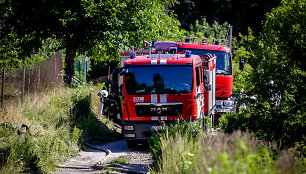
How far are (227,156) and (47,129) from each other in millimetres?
10212

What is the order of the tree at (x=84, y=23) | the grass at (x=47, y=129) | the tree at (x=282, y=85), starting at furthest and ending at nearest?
the tree at (x=84, y=23), the grass at (x=47, y=129), the tree at (x=282, y=85)

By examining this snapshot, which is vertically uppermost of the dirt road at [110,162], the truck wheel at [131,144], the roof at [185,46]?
Result: the roof at [185,46]

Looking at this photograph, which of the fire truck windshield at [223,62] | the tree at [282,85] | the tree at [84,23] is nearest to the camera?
the tree at [282,85]

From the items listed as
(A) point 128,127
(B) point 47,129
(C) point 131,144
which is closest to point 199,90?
(A) point 128,127

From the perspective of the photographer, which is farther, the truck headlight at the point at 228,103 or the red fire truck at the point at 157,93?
the truck headlight at the point at 228,103

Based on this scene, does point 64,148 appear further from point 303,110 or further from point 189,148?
point 303,110

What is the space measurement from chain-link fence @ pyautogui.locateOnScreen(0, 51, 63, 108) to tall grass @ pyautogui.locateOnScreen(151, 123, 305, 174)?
6422mm

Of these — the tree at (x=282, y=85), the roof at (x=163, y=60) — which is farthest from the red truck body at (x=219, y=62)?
the tree at (x=282, y=85)

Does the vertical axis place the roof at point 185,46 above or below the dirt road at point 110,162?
above

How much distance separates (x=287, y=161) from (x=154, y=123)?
8.30 meters

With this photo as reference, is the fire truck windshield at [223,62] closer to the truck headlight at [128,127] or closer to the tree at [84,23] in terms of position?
the truck headlight at [128,127]

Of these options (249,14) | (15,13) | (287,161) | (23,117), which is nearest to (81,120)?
(23,117)

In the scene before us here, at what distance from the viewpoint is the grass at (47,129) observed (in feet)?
34.7

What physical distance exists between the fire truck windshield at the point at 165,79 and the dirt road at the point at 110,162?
1974 mm
